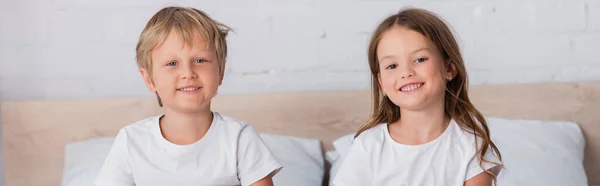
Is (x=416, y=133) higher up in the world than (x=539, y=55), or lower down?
higher up

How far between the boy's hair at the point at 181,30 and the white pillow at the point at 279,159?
0.49 m

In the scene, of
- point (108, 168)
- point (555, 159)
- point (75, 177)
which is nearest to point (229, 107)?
point (75, 177)

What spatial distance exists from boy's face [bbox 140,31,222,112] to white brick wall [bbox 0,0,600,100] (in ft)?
2.47

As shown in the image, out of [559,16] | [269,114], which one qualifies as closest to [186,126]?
[269,114]

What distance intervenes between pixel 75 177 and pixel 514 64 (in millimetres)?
1186

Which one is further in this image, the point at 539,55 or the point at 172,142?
the point at 539,55

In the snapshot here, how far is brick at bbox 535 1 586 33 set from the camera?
88.0 inches

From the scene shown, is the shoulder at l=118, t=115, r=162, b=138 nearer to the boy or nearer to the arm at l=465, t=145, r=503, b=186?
the boy

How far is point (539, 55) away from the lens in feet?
7.40

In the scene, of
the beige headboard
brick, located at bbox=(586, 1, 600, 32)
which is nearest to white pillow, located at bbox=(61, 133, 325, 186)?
the beige headboard

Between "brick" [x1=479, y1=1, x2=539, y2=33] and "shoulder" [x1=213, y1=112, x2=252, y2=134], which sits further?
"brick" [x1=479, y1=1, x2=539, y2=33]

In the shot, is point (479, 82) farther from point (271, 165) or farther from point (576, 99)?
point (271, 165)

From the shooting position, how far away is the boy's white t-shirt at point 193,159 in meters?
1.51

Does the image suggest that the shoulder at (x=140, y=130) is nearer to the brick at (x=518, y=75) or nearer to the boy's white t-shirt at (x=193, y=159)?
the boy's white t-shirt at (x=193, y=159)
